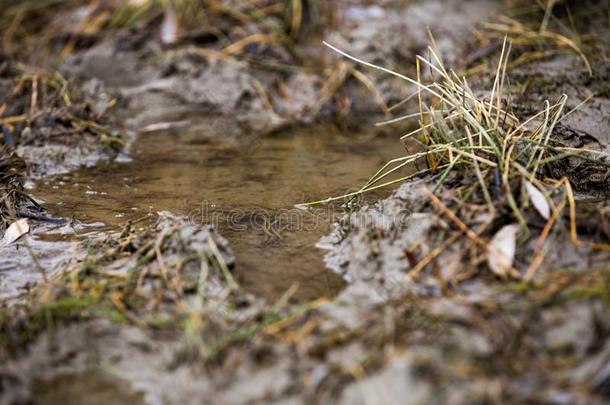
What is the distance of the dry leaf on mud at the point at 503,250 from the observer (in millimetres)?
2215

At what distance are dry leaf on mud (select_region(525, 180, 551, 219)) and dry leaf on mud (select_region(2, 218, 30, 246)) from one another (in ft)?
7.15

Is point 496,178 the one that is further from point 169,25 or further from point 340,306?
point 169,25

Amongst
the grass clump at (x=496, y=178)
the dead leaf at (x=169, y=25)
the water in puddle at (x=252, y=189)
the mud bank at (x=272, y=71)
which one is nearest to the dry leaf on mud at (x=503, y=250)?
the grass clump at (x=496, y=178)

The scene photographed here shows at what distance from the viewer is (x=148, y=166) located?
12.4ft

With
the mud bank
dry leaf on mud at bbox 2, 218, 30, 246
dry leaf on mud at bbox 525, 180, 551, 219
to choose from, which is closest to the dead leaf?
the mud bank

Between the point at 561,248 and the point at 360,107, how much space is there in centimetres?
273

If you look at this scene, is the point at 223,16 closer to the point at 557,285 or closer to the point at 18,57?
the point at 18,57

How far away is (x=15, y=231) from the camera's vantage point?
2826 millimetres

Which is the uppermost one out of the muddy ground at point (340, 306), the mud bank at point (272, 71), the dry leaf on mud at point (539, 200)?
the mud bank at point (272, 71)

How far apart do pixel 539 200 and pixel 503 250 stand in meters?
0.27

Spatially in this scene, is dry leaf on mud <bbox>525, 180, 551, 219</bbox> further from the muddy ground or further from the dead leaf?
the dead leaf

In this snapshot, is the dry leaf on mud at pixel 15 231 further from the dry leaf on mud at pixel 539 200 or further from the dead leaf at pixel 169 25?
the dead leaf at pixel 169 25

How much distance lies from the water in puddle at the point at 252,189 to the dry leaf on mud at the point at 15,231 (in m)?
0.26

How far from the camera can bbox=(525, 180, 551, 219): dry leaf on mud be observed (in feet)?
7.64
